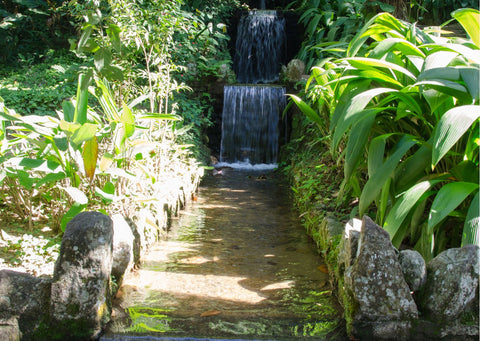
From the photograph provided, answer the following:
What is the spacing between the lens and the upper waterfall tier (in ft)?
36.6

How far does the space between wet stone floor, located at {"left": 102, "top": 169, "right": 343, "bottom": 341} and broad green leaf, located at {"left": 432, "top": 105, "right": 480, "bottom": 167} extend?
107cm

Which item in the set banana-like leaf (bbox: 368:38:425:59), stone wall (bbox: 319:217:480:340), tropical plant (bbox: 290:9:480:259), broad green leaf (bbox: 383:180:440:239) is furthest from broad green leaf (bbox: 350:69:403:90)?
stone wall (bbox: 319:217:480:340)

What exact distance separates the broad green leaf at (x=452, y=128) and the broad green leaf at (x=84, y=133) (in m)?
1.97

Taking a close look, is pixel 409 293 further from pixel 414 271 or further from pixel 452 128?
pixel 452 128

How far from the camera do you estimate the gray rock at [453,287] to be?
2.00 m

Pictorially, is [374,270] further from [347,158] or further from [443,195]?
[347,158]

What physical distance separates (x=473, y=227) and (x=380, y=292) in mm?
656

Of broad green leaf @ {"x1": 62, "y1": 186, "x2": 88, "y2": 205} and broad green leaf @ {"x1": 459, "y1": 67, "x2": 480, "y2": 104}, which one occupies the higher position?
broad green leaf @ {"x1": 459, "y1": 67, "x2": 480, "y2": 104}

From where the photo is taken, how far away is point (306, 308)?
100 inches

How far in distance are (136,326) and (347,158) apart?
1.69 m

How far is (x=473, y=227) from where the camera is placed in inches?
89.2

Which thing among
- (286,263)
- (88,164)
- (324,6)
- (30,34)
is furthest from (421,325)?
(30,34)

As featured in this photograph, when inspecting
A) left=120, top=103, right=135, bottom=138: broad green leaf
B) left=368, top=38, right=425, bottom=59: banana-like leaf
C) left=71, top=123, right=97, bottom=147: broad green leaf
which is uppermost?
left=368, top=38, right=425, bottom=59: banana-like leaf

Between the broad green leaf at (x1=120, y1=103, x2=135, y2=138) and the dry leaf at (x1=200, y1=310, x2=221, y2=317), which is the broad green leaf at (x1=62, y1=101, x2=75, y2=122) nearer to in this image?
the broad green leaf at (x1=120, y1=103, x2=135, y2=138)
